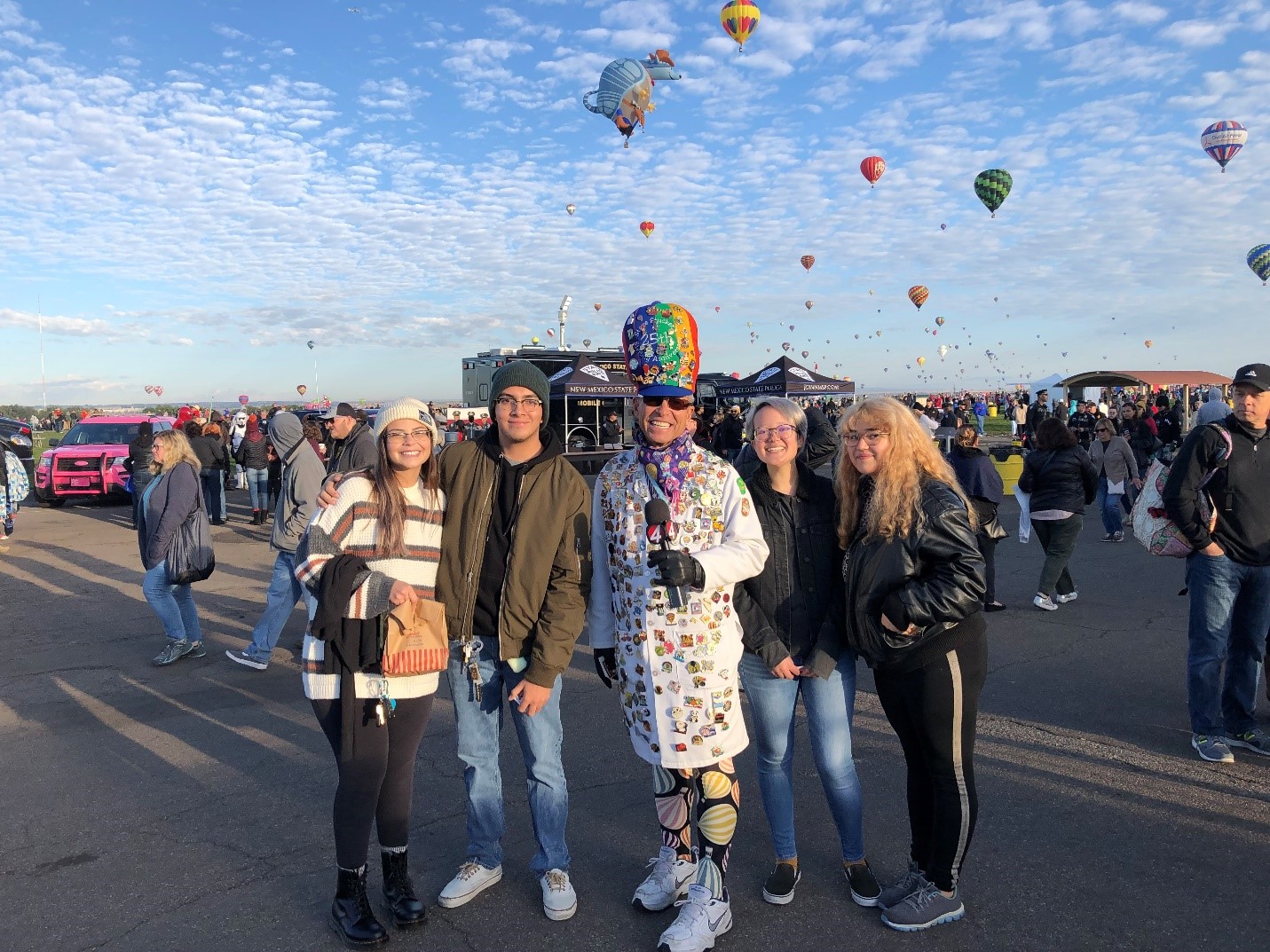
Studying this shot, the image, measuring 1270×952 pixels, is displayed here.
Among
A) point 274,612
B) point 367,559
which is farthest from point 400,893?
point 274,612

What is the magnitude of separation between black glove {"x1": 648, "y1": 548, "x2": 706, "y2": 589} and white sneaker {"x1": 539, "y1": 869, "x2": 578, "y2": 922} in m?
1.27

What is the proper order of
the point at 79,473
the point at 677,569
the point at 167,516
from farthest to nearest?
the point at 79,473, the point at 167,516, the point at 677,569

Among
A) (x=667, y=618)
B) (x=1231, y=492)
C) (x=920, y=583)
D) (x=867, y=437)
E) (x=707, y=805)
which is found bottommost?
(x=707, y=805)

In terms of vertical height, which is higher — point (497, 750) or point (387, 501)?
point (387, 501)

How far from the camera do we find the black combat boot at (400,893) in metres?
3.03

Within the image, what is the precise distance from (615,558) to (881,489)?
96 cm

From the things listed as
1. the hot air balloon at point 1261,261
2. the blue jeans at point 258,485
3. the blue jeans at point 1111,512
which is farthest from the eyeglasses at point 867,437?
the hot air balloon at point 1261,261

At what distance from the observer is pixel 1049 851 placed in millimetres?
3436

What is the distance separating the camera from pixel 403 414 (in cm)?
303

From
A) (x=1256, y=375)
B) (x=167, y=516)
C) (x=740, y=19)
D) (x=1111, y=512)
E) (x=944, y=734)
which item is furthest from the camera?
(x=740, y=19)

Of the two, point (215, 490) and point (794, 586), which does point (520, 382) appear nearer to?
point (794, 586)

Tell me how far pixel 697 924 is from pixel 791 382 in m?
21.3

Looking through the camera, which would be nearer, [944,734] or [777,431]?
[944,734]

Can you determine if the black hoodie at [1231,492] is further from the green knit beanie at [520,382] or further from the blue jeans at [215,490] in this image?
the blue jeans at [215,490]
